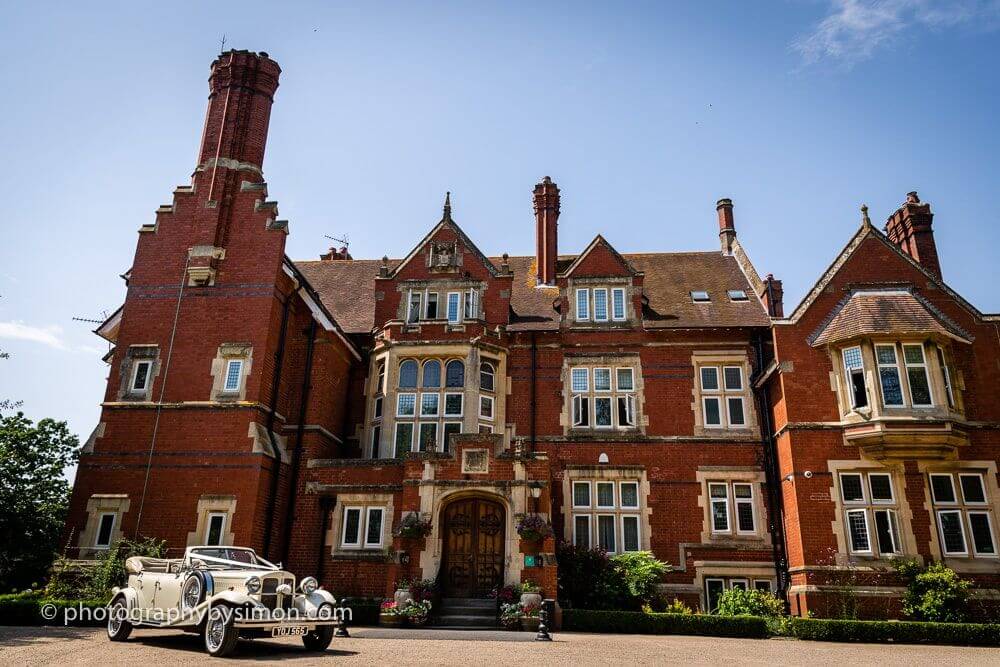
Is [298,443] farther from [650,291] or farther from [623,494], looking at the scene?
[650,291]

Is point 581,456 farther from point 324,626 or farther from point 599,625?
point 324,626

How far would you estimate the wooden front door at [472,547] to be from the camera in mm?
18312

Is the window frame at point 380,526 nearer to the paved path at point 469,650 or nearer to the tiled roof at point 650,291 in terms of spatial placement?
the paved path at point 469,650

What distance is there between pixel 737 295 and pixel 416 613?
15.5m

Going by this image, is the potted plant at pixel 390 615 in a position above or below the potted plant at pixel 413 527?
below

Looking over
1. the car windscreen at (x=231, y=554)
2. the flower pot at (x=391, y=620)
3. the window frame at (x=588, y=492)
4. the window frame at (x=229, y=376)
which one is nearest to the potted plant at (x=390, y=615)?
the flower pot at (x=391, y=620)

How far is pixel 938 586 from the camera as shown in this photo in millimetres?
16797

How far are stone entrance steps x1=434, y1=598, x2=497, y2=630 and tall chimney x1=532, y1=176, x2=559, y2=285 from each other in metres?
12.6

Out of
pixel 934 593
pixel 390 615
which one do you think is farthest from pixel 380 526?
pixel 934 593

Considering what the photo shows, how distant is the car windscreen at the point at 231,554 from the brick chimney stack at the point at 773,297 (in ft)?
56.5

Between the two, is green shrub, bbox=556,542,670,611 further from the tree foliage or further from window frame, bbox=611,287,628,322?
the tree foliage

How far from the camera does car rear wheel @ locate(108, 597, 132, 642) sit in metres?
12.4

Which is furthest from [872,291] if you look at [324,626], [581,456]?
[324,626]

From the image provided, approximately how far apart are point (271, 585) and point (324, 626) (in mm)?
1123
